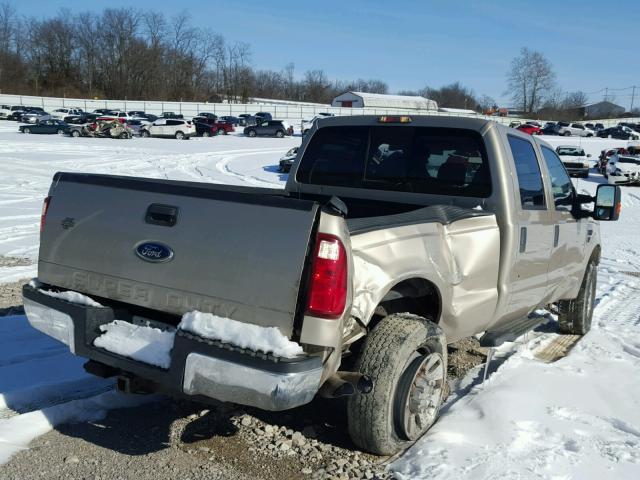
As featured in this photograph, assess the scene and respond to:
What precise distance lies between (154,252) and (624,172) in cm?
2787

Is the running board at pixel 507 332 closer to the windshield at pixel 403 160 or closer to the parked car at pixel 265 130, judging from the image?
the windshield at pixel 403 160

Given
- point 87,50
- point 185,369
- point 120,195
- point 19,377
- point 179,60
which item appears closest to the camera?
point 185,369

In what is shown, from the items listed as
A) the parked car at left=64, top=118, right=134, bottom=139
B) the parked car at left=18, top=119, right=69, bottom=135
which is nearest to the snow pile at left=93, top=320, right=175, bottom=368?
the parked car at left=64, top=118, right=134, bottom=139

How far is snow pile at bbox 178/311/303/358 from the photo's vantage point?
293 centimetres

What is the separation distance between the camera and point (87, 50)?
10819cm

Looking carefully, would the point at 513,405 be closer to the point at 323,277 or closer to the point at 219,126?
the point at 323,277

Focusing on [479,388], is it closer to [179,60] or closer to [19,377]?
[19,377]

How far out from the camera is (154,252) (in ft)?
10.9

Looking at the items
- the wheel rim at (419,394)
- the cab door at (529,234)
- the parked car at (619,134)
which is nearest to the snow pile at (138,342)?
the wheel rim at (419,394)

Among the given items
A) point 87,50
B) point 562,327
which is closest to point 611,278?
point 562,327

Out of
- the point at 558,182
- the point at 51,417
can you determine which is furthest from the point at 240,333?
the point at 558,182

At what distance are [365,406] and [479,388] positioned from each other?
156 cm

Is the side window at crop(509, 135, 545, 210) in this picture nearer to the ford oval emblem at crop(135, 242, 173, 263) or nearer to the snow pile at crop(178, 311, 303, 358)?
the snow pile at crop(178, 311, 303, 358)

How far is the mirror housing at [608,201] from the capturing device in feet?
18.6
